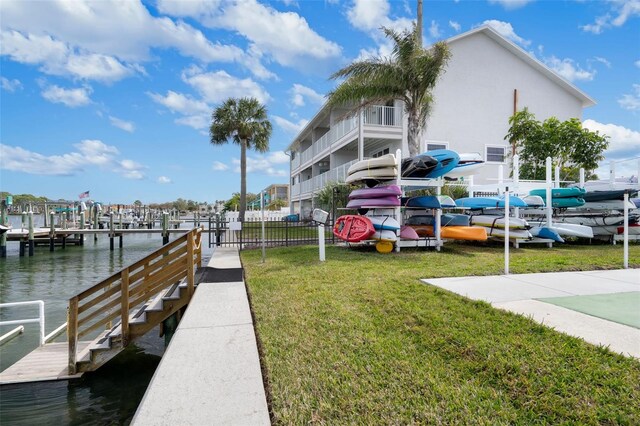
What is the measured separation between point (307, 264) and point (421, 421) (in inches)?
240

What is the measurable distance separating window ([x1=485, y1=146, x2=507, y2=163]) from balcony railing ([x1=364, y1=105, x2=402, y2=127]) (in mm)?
5599

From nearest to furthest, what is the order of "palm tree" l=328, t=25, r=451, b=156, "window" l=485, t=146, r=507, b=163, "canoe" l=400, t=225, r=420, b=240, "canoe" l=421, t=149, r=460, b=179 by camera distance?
"canoe" l=421, t=149, r=460, b=179 < "canoe" l=400, t=225, r=420, b=240 < "palm tree" l=328, t=25, r=451, b=156 < "window" l=485, t=146, r=507, b=163

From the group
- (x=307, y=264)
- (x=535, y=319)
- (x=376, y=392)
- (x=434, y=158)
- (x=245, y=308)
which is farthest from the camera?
(x=434, y=158)

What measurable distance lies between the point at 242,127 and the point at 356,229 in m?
21.7

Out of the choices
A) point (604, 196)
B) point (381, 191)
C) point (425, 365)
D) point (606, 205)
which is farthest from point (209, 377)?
point (606, 205)

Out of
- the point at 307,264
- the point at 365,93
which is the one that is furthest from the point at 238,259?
the point at 365,93

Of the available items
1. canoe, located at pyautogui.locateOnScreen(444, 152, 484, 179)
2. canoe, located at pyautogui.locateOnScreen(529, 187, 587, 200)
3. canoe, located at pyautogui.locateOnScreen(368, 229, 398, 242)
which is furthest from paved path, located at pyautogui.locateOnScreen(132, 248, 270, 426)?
canoe, located at pyautogui.locateOnScreen(529, 187, 587, 200)

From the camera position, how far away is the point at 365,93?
48.7ft

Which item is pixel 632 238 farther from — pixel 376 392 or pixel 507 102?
pixel 376 392

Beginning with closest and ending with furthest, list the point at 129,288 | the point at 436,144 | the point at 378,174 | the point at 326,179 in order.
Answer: the point at 129,288 → the point at 378,174 → the point at 436,144 → the point at 326,179

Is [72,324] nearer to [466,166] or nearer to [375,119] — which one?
[466,166]

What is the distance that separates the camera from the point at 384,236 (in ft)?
33.3

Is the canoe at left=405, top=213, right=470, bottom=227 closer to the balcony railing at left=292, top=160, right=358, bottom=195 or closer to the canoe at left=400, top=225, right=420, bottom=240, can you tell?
the canoe at left=400, top=225, right=420, bottom=240

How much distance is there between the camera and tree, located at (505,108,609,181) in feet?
55.4
